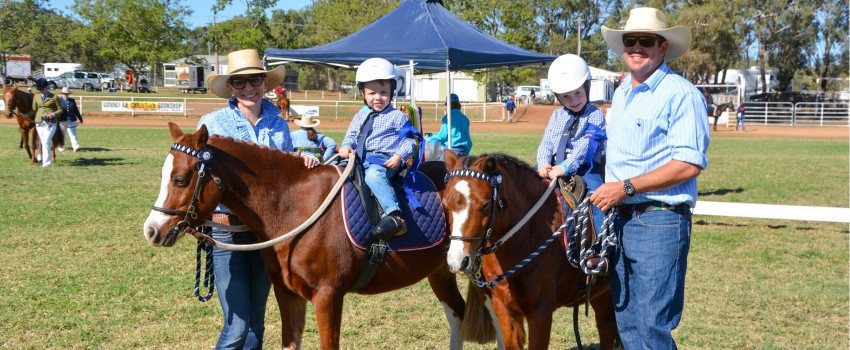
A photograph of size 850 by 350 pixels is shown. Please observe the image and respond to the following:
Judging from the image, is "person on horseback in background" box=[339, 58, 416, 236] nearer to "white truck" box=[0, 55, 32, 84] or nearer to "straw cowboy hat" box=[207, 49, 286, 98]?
"straw cowboy hat" box=[207, 49, 286, 98]

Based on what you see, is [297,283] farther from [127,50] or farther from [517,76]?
[127,50]

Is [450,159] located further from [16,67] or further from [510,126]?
[16,67]

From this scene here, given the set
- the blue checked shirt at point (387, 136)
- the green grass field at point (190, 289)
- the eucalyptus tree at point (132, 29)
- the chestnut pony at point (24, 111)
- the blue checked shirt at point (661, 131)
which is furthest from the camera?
the eucalyptus tree at point (132, 29)

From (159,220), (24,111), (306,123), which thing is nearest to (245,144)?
(159,220)

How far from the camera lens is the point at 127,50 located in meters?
62.0

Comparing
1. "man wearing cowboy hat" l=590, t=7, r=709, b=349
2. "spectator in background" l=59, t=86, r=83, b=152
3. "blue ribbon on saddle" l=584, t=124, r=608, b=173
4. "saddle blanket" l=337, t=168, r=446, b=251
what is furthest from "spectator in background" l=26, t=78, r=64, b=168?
"man wearing cowboy hat" l=590, t=7, r=709, b=349

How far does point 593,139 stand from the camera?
470cm

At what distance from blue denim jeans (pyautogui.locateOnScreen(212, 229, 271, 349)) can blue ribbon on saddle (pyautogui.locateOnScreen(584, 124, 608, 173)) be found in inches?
83.4

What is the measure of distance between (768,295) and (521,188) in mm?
4345

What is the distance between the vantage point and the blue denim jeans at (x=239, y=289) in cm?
438

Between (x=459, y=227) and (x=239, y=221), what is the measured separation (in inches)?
54.4

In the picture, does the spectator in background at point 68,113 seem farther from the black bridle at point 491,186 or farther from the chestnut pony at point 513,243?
the black bridle at point 491,186

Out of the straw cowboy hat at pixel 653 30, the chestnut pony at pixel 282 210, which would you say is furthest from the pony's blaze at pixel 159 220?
the straw cowboy hat at pixel 653 30

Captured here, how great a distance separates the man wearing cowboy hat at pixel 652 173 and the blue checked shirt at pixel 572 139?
862mm
